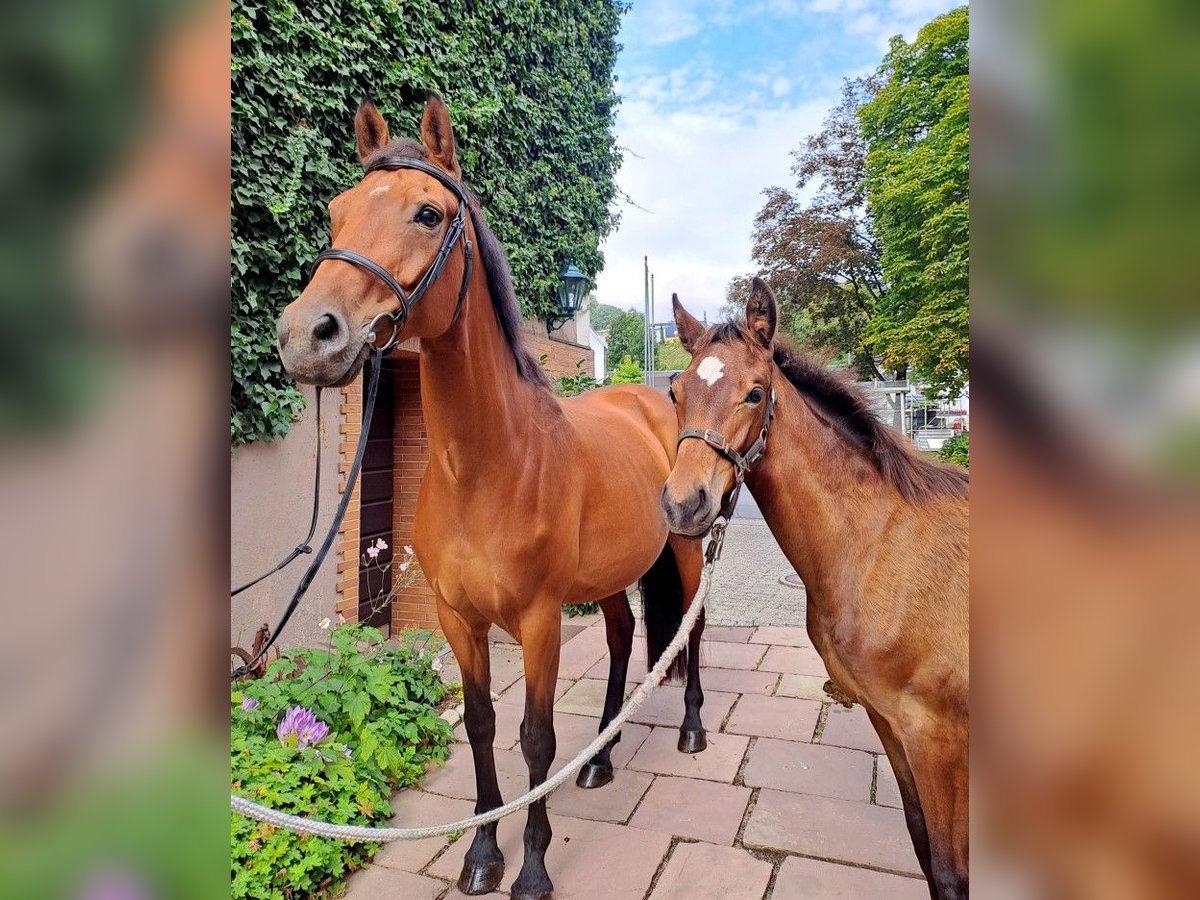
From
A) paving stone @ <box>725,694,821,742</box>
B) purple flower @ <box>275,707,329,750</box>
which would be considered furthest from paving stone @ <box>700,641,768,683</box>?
purple flower @ <box>275,707,329,750</box>

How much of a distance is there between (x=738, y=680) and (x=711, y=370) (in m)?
2.99

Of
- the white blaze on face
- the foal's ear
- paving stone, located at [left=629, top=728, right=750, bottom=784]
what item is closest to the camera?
the white blaze on face

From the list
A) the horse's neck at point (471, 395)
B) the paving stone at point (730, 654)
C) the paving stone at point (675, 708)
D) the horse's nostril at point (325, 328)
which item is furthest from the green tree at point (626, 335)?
the horse's nostril at point (325, 328)

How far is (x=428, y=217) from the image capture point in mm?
1762

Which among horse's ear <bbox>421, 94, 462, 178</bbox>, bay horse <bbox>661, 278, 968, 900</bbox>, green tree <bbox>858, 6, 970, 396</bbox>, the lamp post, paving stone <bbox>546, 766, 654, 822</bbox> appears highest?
green tree <bbox>858, 6, 970, 396</bbox>

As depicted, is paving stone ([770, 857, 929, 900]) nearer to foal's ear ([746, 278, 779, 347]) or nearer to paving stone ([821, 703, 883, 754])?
paving stone ([821, 703, 883, 754])

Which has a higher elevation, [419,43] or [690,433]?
[419,43]

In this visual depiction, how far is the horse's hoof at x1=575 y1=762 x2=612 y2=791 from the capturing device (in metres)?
2.98

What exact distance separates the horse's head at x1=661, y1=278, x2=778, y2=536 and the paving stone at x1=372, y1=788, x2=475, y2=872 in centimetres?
175

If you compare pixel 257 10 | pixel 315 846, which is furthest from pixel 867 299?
pixel 315 846

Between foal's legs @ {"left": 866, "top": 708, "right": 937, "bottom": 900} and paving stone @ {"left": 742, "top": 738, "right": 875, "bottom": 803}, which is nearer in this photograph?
foal's legs @ {"left": 866, "top": 708, "right": 937, "bottom": 900}
